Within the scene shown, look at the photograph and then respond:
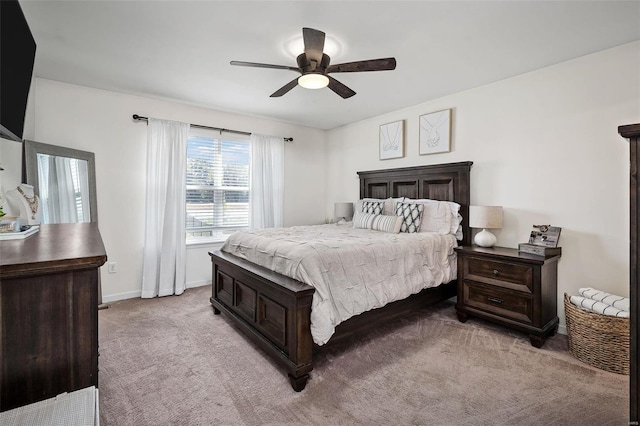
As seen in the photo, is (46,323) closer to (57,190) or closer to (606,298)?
(57,190)

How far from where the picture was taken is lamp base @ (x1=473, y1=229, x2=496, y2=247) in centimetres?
306

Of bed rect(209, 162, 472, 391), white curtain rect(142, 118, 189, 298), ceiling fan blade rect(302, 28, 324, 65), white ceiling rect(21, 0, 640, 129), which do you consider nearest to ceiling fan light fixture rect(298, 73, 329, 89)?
ceiling fan blade rect(302, 28, 324, 65)

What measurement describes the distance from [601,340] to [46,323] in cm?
322

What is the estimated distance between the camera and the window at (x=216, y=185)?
4191 millimetres

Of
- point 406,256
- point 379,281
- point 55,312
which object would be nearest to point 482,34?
point 406,256

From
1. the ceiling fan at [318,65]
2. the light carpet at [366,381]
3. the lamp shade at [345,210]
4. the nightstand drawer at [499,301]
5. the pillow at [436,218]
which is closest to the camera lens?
the light carpet at [366,381]

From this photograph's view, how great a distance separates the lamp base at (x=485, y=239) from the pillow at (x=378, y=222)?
32.3 inches

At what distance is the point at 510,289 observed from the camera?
268 centimetres

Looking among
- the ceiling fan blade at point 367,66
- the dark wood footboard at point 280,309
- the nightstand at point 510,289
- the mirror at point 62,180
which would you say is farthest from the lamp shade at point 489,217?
the mirror at point 62,180

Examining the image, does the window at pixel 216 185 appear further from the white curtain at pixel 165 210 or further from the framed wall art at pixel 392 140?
the framed wall art at pixel 392 140

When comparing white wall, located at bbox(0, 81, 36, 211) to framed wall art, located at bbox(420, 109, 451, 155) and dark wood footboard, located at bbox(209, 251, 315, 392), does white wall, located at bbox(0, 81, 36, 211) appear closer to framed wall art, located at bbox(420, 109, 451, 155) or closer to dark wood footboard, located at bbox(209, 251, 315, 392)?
dark wood footboard, located at bbox(209, 251, 315, 392)

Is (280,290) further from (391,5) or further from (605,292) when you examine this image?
(605,292)

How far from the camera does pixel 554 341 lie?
2611mm

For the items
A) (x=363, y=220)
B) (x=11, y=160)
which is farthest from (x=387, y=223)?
(x=11, y=160)
